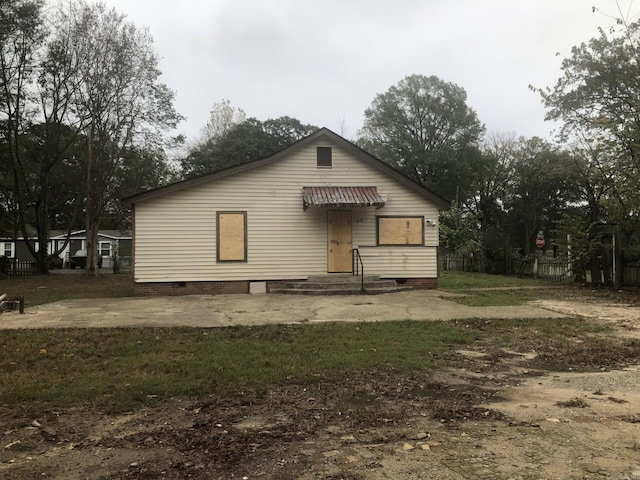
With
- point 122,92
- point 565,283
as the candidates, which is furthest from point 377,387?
point 122,92

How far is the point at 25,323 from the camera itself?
30.1 feet

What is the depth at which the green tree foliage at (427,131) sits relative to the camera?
1866 inches

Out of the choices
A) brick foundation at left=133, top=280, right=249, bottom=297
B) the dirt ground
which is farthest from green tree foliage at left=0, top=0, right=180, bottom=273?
the dirt ground

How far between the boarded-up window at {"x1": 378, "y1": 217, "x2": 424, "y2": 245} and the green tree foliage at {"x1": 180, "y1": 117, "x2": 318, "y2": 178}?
22.9 metres

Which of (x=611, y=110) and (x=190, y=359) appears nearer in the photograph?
(x=190, y=359)

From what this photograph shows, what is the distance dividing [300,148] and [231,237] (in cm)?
364

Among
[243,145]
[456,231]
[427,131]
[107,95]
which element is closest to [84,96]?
[107,95]

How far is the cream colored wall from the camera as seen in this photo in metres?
14.9

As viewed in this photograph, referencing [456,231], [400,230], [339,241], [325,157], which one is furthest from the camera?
[456,231]

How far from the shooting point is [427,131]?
4962 cm

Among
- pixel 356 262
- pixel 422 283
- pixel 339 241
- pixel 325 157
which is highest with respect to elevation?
pixel 325 157

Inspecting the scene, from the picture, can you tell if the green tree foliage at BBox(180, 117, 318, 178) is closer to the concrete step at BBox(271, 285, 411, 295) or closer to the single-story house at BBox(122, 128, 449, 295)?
the single-story house at BBox(122, 128, 449, 295)

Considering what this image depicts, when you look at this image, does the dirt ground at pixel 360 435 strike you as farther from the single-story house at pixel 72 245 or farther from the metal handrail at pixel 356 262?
the single-story house at pixel 72 245

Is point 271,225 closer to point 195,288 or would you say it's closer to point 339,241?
point 339,241
